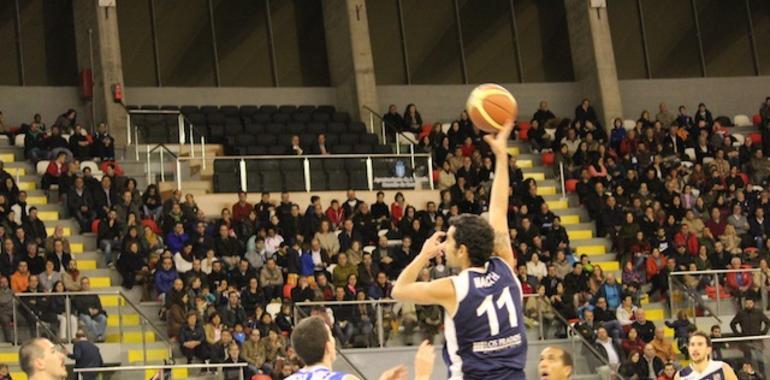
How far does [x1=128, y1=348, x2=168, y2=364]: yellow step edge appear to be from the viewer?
1928cm

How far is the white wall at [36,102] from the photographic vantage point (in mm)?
30141

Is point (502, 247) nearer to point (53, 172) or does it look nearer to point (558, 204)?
point (53, 172)

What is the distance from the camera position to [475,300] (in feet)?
23.2

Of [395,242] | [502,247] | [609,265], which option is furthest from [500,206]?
[609,265]

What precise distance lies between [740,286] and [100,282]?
10187mm

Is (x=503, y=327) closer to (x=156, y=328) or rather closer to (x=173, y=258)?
(x=156, y=328)

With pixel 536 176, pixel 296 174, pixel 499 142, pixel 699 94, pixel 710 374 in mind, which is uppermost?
pixel 699 94

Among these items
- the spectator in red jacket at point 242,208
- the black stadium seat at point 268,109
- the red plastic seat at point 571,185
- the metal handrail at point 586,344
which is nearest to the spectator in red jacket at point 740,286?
the metal handrail at point 586,344

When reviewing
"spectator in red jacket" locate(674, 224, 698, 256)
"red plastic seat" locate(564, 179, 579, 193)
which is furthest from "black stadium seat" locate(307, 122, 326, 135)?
"spectator in red jacket" locate(674, 224, 698, 256)

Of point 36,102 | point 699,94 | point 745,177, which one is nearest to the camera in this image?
point 745,177

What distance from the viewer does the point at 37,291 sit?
68.7 feet

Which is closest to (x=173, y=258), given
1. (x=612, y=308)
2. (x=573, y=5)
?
(x=612, y=308)

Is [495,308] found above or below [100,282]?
below

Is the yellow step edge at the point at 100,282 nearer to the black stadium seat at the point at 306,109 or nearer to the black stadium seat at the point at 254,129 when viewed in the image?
the black stadium seat at the point at 254,129
